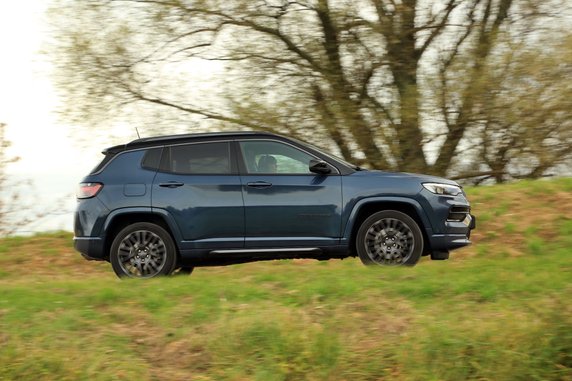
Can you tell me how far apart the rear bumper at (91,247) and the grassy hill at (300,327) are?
33 cm

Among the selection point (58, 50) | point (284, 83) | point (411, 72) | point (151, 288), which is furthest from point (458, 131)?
point (151, 288)

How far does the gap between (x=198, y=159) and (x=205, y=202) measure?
62 centimetres

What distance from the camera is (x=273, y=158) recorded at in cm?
1097

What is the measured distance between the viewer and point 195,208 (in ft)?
35.3

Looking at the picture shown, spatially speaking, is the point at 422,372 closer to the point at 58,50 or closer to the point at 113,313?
the point at 113,313

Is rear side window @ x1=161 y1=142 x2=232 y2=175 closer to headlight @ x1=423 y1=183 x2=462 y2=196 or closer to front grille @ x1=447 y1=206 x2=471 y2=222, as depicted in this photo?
headlight @ x1=423 y1=183 x2=462 y2=196

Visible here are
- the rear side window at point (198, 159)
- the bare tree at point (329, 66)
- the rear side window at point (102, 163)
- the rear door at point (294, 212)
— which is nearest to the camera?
the rear door at point (294, 212)

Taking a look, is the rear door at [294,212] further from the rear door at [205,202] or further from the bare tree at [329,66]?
the bare tree at [329,66]

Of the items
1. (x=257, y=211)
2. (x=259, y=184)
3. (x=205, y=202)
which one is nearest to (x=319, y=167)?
(x=259, y=184)

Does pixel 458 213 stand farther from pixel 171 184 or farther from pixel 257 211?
A: pixel 171 184

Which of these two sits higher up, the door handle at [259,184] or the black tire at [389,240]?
the door handle at [259,184]

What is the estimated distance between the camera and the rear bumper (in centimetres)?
1084

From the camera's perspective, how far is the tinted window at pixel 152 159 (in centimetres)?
1104

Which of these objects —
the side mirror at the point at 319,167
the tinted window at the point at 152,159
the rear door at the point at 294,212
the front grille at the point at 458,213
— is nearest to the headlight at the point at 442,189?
the front grille at the point at 458,213
